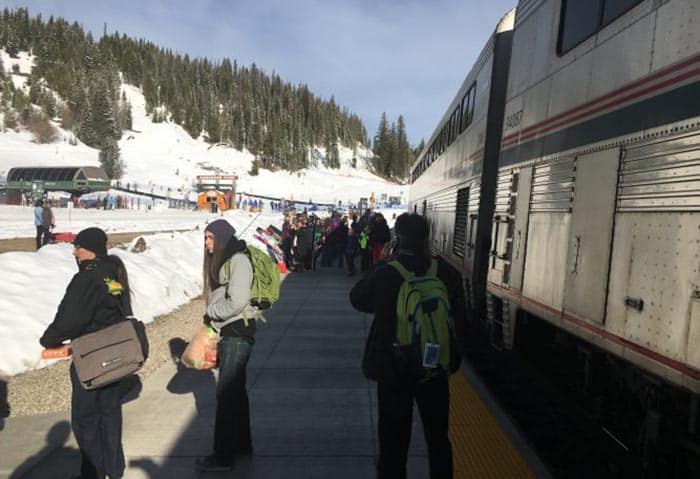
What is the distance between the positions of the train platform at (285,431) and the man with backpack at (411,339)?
1028 millimetres

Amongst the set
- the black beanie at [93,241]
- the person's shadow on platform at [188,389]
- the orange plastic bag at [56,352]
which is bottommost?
the person's shadow on platform at [188,389]

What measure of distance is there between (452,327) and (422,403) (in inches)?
19.4

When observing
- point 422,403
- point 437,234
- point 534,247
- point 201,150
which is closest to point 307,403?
point 422,403

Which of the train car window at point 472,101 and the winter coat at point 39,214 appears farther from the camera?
the winter coat at point 39,214

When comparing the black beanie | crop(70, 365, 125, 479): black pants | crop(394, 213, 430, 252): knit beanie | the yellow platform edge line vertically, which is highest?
crop(394, 213, 430, 252): knit beanie

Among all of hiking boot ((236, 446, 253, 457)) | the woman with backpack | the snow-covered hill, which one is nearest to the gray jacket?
the woman with backpack

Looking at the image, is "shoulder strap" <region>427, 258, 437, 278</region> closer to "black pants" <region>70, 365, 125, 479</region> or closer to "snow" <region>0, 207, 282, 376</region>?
"black pants" <region>70, 365, 125, 479</region>

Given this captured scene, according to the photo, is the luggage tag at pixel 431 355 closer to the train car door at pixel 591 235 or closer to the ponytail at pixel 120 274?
the train car door at pixel 591 235

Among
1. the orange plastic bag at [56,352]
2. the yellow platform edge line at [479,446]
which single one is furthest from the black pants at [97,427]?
the yellow platform edge line at [479,446]

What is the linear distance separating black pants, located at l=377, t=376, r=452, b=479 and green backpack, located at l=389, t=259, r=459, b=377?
18 centimetres

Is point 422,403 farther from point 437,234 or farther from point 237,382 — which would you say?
point 437,234

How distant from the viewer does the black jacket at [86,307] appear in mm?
3076

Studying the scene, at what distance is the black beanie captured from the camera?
128 inches

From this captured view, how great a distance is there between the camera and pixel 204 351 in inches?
147
